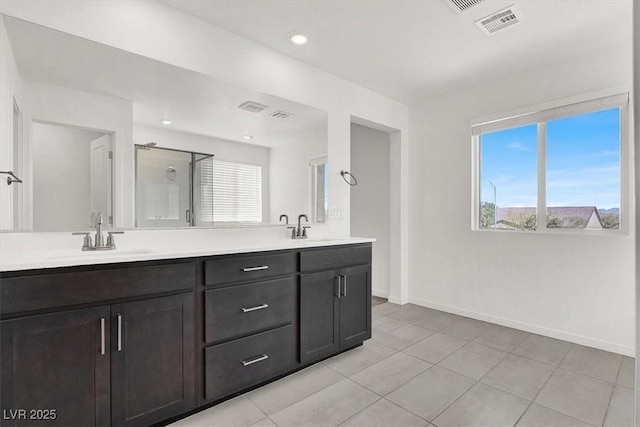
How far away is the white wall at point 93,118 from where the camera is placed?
69.4 inches

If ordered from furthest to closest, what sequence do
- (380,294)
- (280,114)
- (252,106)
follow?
(380,294) < (280,114) < (252,106)

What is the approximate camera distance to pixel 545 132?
309 cm

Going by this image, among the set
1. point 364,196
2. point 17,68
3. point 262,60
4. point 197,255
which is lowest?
point 197,255

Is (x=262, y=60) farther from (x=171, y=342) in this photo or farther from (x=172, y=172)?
(x=171, y=342)

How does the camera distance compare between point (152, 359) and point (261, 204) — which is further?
point (261, 204)

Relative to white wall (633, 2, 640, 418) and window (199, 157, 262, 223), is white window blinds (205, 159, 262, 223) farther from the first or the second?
white wall (633, 2, 640, 418)

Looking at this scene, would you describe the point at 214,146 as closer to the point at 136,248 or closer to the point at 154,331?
the point at 136,248

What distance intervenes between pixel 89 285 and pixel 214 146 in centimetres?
135

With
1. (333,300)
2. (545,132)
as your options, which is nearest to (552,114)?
(545,132)

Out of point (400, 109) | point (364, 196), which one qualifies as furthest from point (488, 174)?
point (364, 196)

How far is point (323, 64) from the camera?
3.01 meters

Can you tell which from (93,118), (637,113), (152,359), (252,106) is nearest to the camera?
(637,113)

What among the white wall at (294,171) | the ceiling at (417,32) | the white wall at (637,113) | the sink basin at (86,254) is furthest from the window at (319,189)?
the white wall at (637,113)

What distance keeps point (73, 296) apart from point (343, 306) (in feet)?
5.70
